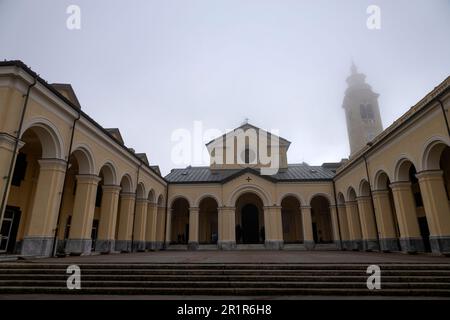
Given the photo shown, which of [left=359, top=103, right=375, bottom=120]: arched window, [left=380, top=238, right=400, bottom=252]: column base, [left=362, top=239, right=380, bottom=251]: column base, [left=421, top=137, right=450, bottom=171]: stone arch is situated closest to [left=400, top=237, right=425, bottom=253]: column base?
[left=380, top=238, right=400, bottom=252]: column base

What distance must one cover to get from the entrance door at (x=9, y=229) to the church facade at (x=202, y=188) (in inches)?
2.2

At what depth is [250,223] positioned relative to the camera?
2683 cm

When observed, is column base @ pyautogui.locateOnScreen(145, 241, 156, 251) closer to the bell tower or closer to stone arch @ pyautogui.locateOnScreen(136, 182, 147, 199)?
stone arch @ pyautogui.locateOnScreen(136, 182, 147, 199)

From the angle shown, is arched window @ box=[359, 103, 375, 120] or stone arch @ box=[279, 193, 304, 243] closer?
stone arch @ box=[279, 193, 304, 243]

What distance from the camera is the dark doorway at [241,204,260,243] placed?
2616cm

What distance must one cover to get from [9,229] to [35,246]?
521 centimetres

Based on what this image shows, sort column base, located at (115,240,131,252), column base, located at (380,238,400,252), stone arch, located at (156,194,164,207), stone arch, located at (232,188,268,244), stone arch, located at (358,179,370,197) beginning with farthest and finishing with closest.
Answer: stone arch, located at (232,188,268,244), stone arch, located at (156,194,164,207), stone arch, located at (358,179,370,197), column base, located at (115,240,131,252), column base, located at (380,238,400,252)

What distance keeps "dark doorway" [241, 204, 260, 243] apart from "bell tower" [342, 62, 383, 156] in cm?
2615

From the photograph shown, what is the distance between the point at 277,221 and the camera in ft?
77.2

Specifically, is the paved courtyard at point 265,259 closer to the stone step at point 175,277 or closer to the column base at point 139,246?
the stone step at point 175,277

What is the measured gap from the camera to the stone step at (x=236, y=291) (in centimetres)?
622

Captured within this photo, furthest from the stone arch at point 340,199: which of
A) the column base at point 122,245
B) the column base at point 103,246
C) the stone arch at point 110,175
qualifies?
the column base at point 103,246

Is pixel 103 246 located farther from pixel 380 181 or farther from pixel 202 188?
pixel 380 181
